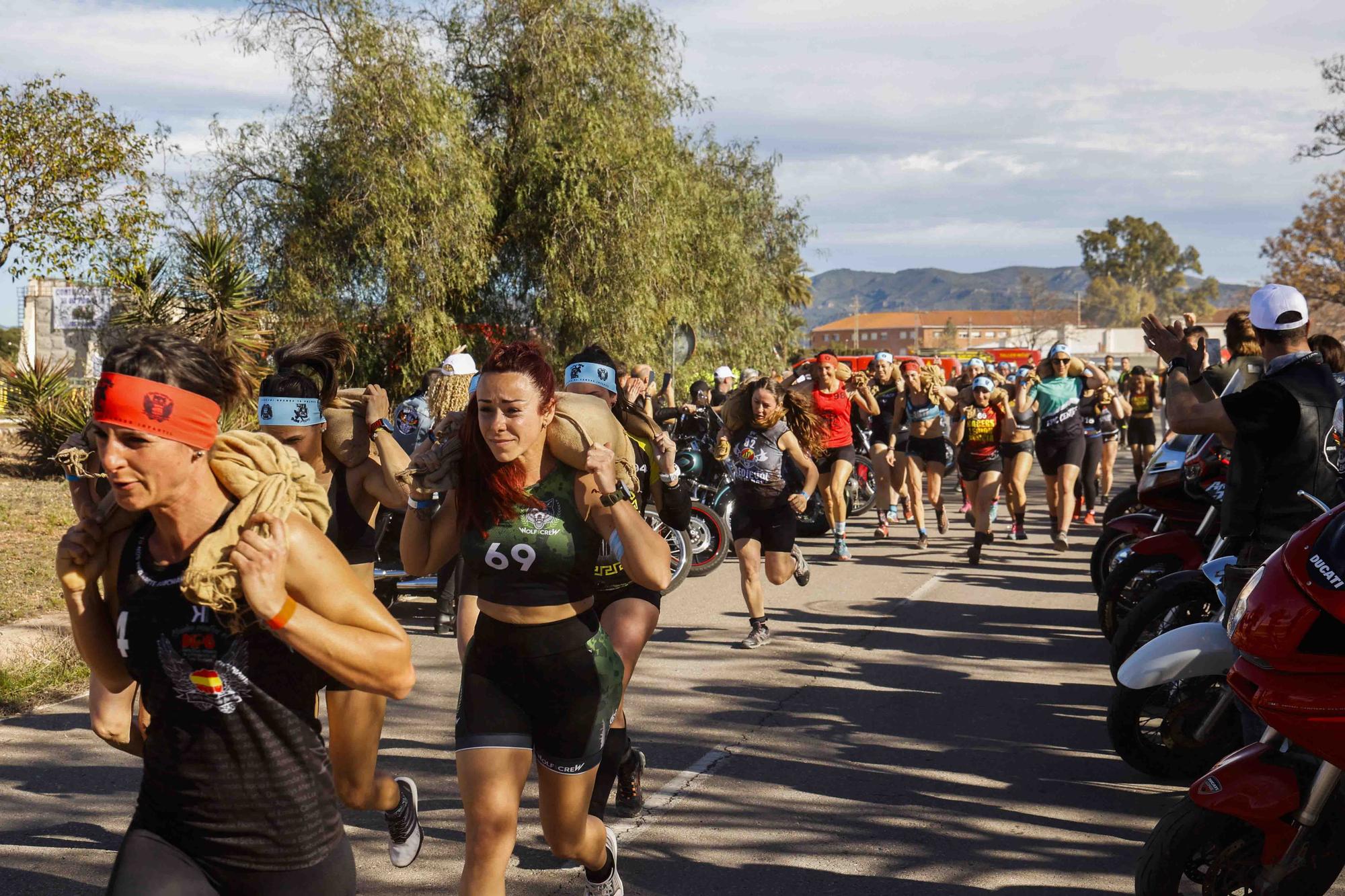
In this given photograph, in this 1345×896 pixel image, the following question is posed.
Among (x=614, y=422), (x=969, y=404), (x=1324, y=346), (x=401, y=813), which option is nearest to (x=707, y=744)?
(x=401, y=813)

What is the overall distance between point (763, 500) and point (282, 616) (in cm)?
648

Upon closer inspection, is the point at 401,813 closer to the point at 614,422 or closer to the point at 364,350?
the point at 614,422

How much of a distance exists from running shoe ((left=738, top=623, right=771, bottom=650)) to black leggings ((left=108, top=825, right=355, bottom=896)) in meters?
6.08

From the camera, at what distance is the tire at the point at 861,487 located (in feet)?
52.2

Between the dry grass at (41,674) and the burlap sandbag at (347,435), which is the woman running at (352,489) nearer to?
the burlap sandbag at (347,435)

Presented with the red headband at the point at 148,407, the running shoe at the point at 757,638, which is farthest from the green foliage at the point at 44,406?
the red headband at the point at 148,407

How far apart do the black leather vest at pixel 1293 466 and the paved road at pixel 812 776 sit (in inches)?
50.3

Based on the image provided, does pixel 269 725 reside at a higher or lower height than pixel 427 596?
higher

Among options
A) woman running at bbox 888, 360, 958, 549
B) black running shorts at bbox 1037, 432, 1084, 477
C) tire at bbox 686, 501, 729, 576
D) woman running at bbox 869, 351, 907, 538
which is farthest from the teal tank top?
woman running at bbox 869, 351, 907, 538

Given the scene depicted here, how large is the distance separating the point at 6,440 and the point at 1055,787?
18068 mm

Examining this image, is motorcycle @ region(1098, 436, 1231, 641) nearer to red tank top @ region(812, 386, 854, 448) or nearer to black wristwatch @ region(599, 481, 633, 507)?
black wristwatch @ region(599, 481, 633, 507)

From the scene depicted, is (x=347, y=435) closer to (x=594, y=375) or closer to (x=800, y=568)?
(x=594, y=375)

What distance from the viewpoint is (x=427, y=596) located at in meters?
10.8

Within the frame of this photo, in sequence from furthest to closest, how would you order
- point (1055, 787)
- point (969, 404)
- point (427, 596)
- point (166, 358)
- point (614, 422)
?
point (969, 404), point (427, 596), point (1055, 787), point (614, 422), point (166, 358)
